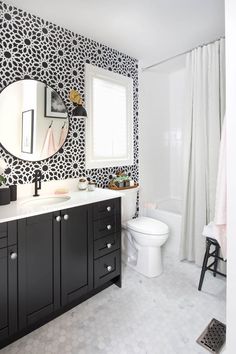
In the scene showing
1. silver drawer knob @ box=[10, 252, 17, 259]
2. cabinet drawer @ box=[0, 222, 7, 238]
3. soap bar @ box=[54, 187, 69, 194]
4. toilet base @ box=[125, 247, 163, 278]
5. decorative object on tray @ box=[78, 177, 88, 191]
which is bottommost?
toilet base @ box=[125, 247, 163, 278]

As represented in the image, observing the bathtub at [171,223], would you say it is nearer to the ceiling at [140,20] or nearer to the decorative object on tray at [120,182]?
the decorative object on tray at [120,182]

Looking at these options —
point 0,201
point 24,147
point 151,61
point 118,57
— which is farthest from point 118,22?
point 0,201

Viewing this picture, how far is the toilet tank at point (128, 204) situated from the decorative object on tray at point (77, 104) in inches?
38.0

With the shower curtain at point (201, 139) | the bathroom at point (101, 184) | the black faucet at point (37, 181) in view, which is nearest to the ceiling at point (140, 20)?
the bathroom at point (101, 184)

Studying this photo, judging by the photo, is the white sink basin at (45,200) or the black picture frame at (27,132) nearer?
the white sink basin at (45,200)

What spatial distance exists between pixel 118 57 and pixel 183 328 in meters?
2.75

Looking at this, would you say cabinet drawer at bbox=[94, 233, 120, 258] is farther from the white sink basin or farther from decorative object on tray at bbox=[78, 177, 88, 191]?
decorative object on tray at bbox=[78, 177, 88, 191]

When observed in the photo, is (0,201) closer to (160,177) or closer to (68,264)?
(68,264)

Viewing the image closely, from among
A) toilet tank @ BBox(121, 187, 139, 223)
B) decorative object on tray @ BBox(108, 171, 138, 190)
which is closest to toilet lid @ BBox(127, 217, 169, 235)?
toilet tank @ BBox(121, 187, 139, 223)

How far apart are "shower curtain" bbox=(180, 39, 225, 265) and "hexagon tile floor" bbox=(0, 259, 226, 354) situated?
523 millimetres

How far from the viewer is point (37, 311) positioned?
1.49 meters

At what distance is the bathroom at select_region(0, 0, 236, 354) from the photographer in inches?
56.2

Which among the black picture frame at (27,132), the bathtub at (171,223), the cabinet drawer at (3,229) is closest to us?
the cabinet drawer at (3,229)

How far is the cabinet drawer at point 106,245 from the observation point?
1.85 metres
